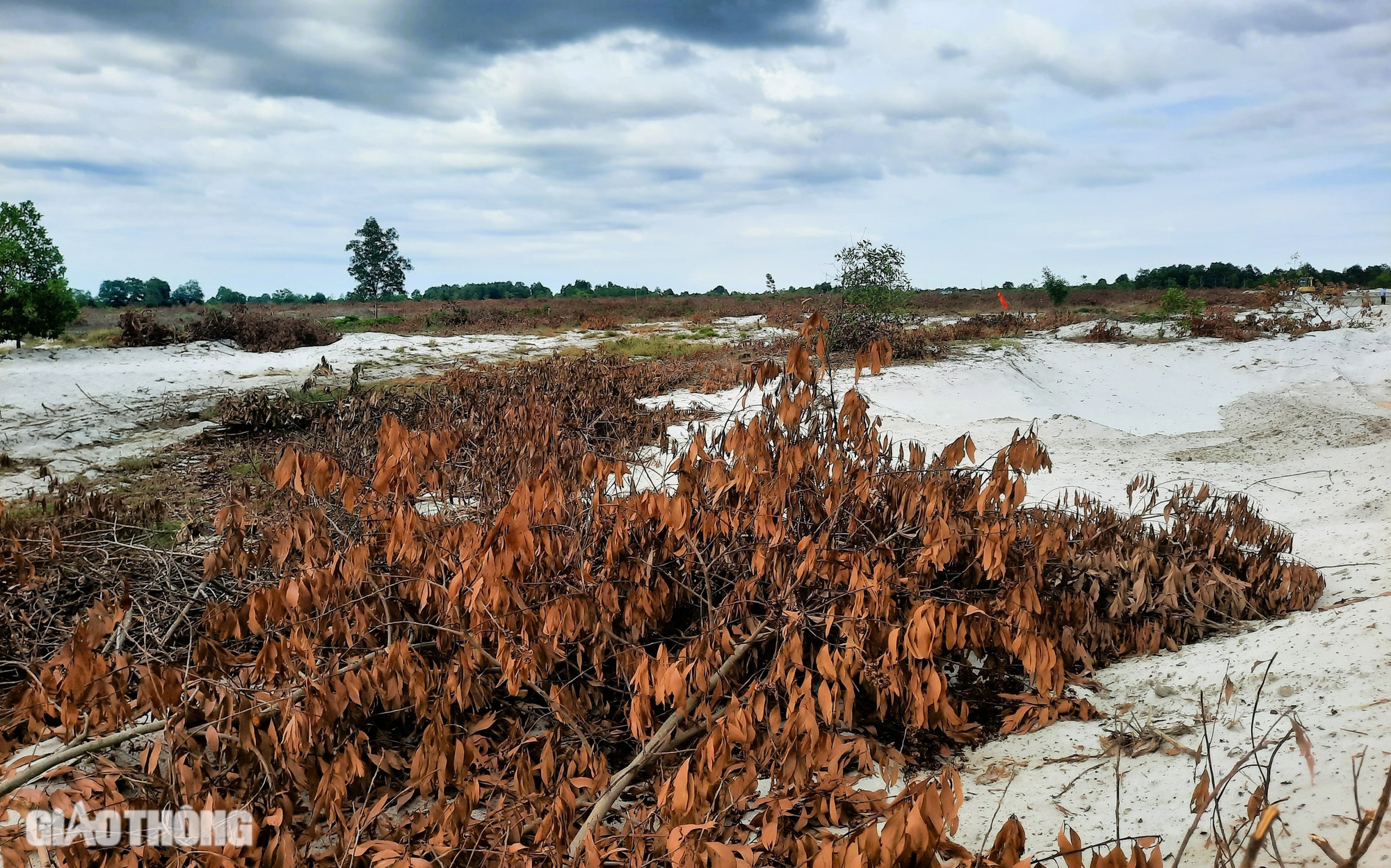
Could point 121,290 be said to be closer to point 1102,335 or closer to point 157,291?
point 157,291

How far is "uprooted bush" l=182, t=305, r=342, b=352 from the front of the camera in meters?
15.5

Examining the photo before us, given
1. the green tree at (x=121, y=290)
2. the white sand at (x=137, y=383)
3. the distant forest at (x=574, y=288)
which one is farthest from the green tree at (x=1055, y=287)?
the green tree at (x=121, y=290)

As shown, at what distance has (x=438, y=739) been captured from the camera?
8.16 feet

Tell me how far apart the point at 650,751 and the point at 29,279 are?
15.2 m

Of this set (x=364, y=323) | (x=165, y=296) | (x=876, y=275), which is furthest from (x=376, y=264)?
(x=876, y=275)

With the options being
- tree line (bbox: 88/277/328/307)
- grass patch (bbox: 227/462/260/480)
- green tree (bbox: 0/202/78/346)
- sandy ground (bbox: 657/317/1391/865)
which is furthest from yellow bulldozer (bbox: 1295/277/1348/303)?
tree line (bbox: 88/277/328/307)

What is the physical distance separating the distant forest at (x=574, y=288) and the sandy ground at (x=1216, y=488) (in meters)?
19.9

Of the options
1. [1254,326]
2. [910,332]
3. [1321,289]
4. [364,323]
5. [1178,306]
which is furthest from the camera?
[364,323]

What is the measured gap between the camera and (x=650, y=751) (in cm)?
281

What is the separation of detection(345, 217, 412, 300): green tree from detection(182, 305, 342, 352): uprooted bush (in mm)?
27622

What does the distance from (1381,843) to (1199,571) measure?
8.56 ft

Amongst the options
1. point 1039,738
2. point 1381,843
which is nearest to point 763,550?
point 1039,738

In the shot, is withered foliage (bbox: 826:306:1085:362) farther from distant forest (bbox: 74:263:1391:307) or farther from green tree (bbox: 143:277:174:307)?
green tree (bbox: 143:277:174:307)

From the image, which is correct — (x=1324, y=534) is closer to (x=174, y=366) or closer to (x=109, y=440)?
(x=109, y=440)
